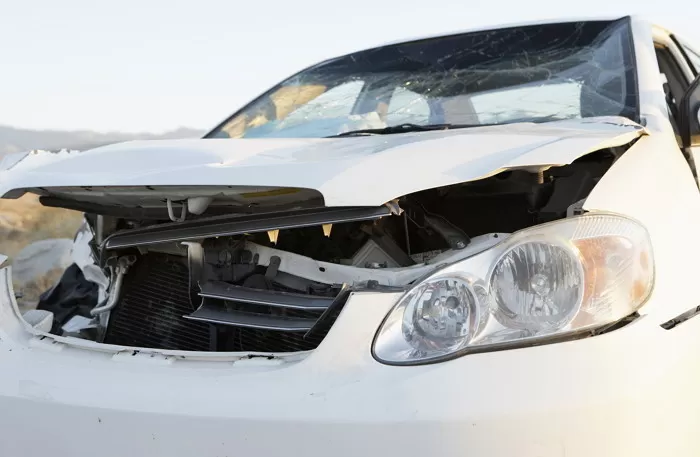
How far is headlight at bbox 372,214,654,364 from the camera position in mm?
1431

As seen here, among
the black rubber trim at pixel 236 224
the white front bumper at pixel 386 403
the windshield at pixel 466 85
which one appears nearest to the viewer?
the white front bumper at pixel 386 403

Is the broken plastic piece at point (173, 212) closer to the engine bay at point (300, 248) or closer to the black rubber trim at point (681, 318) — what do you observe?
the engine bay at point (300, 248)

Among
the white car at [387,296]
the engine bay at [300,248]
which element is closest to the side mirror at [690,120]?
the white car at [387,296]

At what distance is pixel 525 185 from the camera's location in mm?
1893

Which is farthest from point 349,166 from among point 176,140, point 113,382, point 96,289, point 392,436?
point 96,289

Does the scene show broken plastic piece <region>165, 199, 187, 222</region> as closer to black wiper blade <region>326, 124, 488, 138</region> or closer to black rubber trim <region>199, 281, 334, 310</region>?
black rubber trim <region>199, 281, 334, 310</region>

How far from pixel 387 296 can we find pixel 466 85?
1.48 metres

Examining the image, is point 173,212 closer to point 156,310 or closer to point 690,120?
point 156,310

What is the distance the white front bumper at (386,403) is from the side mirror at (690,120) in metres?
0.81

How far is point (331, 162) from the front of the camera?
5.50 ft

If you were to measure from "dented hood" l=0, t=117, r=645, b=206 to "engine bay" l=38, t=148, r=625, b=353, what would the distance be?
0.12 metres

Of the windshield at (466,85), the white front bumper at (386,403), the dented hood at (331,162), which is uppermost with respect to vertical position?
the windshield at (466,85)

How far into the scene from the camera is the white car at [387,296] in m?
1.34

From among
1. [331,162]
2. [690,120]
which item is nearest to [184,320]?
[331,162]
